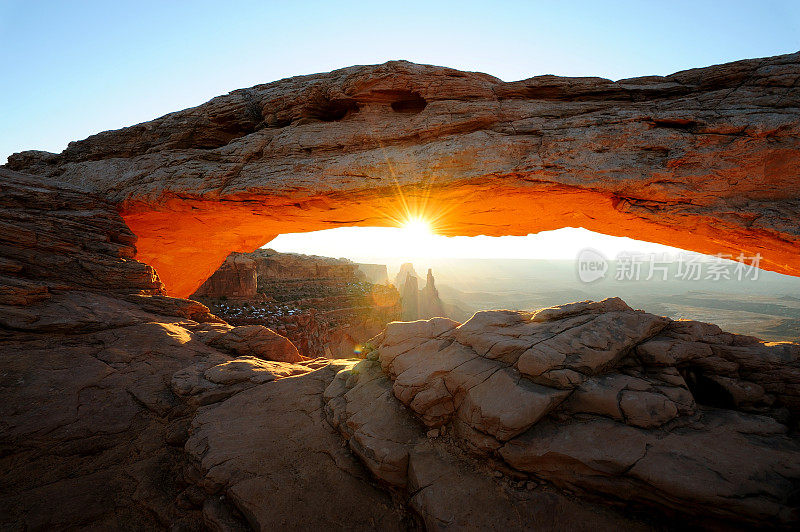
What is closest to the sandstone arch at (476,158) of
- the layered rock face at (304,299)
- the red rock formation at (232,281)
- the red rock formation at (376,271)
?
the layered rock face at (304,299)

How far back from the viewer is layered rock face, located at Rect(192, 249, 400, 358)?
26.9 m

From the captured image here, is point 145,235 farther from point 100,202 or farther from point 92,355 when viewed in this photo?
point 92,355

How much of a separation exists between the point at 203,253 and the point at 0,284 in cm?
964

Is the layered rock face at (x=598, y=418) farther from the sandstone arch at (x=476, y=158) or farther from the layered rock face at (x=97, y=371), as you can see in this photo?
the sandstone arch at (x=476, y=158)

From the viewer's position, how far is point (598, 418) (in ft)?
16.8

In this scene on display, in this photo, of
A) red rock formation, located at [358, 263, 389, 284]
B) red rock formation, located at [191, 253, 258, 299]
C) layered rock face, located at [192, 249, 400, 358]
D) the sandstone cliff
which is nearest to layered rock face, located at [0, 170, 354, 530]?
layered rock face, located at [192, 249, 400, 358]

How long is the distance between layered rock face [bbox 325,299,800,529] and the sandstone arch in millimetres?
4480

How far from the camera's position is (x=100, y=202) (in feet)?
42.7

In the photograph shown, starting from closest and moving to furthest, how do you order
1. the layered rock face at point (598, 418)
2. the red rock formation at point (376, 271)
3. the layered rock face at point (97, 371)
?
the layered rock face at point (598, 418) < the layered rock face at point (97, 371) < the red rock formation at point (376, 271)

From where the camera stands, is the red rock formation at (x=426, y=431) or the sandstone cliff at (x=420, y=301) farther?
the sandstone cliff at (x=420, y=301)

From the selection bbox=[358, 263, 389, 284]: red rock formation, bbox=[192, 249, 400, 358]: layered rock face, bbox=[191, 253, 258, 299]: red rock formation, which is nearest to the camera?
bbox=[192, 249, 400, 358]: layered rock face

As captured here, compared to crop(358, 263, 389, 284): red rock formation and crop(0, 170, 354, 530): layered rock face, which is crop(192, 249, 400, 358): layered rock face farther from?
crop(358, 263, 389, 284): red rock formation

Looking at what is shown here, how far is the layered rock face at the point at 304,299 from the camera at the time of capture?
26.9 metres

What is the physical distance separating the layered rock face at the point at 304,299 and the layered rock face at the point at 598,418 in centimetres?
1576
